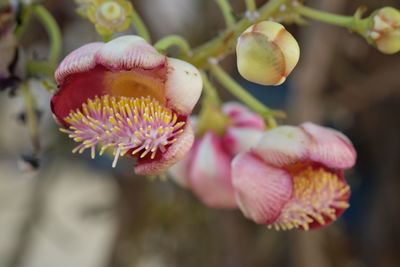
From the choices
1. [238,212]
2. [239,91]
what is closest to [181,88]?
[239,91]

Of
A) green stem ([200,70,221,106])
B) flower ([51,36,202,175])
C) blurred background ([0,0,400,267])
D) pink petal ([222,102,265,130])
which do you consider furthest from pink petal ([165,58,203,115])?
blurred background ([0,0,400,267])

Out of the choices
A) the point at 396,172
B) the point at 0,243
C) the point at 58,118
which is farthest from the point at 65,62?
the point at 0,243

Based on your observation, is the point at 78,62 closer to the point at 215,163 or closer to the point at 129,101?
the point at 129,101

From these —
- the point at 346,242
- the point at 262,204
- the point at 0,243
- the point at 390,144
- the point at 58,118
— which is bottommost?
the point at 0,243

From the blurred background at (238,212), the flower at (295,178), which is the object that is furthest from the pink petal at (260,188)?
the blurred background at (238,212)

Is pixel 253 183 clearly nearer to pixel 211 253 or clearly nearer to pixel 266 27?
pixel 266 27
